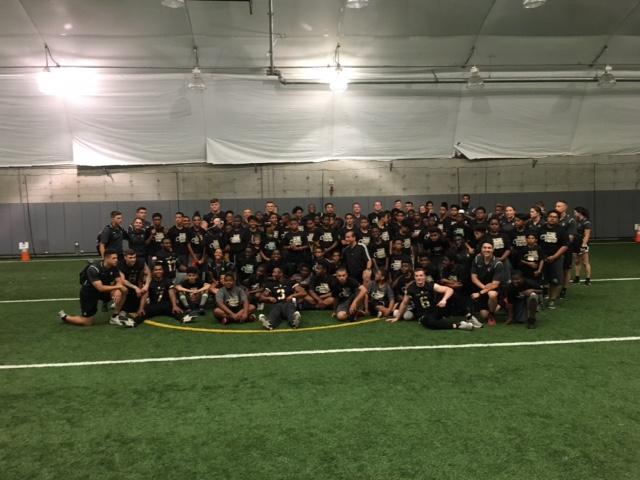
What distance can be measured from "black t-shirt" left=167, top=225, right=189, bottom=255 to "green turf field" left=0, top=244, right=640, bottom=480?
2.65 metres

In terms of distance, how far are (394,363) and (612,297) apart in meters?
6.12

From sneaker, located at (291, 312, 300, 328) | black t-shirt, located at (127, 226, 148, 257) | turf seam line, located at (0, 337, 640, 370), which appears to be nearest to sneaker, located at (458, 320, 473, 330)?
turf seam line, located at (0, 337, 640, 370)

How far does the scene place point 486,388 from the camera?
218 inches

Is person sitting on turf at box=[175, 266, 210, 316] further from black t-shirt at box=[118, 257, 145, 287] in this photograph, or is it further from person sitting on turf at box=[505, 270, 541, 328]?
person sitting on turf at box=[505, 270, 541, 328]

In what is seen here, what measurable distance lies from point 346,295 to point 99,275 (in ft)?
15.1

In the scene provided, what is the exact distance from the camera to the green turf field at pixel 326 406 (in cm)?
412

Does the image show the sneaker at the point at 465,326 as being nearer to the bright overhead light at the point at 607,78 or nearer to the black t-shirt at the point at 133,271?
the black t-shirt at the point at 133,271

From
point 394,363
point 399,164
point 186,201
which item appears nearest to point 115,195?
point 186,201

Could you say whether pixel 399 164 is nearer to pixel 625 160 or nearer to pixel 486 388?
pixel 625 160

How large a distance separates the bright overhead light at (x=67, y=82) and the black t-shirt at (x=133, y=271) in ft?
26.3

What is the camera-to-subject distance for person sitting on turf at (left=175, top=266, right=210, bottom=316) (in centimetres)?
911

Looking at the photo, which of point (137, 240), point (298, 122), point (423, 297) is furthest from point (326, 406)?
point (298, 122)

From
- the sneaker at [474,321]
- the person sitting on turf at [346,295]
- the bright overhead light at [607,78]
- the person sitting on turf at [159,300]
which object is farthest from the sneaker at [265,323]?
the bright overhead light at [607,78]

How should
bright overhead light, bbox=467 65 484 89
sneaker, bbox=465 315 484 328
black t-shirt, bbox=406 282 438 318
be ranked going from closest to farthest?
sneaker, bbox=465 315 484 328, black t-shirt, bbox=406 282 438 318, bright overhead light, bbox=467 65 484 89
